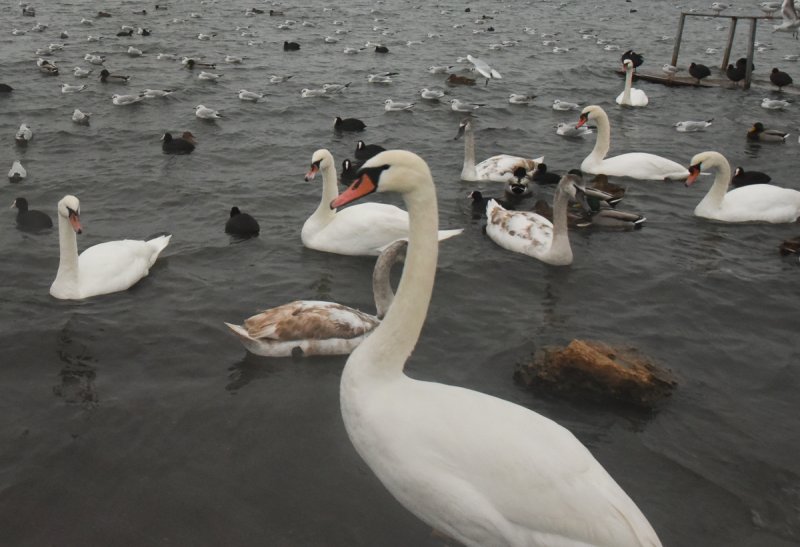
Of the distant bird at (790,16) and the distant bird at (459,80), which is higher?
the distant bird at (790,16)

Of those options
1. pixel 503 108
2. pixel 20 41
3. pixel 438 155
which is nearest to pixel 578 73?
pixel 503 108

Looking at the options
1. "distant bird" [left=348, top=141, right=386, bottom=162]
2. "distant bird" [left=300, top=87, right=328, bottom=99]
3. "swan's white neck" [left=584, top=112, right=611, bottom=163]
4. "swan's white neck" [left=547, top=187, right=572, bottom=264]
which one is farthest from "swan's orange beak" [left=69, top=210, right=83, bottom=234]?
"distant bird" [left=300, top=87, right=328, bottom=99]

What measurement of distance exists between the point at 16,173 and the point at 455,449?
37.5ft

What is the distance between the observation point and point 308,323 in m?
7.30

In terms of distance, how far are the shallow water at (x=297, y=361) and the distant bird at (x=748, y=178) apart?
2.62 ft

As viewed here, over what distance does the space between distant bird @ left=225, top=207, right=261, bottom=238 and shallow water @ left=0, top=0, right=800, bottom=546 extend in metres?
0.20

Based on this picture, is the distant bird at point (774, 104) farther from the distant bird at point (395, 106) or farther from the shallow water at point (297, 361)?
the distant bird at point (395, 106)

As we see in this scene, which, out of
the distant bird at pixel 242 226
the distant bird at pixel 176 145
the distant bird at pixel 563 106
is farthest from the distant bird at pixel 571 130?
the distant bird at pixel 242 226

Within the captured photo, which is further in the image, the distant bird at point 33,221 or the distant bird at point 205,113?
the distant bird at point 205,113

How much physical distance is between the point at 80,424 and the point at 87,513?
1.21 metres

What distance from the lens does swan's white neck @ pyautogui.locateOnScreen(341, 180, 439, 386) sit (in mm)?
4480

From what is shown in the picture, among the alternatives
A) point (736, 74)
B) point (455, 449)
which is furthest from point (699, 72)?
point (455, 449)

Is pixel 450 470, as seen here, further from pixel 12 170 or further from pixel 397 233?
pixel 12 170

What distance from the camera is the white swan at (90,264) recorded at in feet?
28.2
